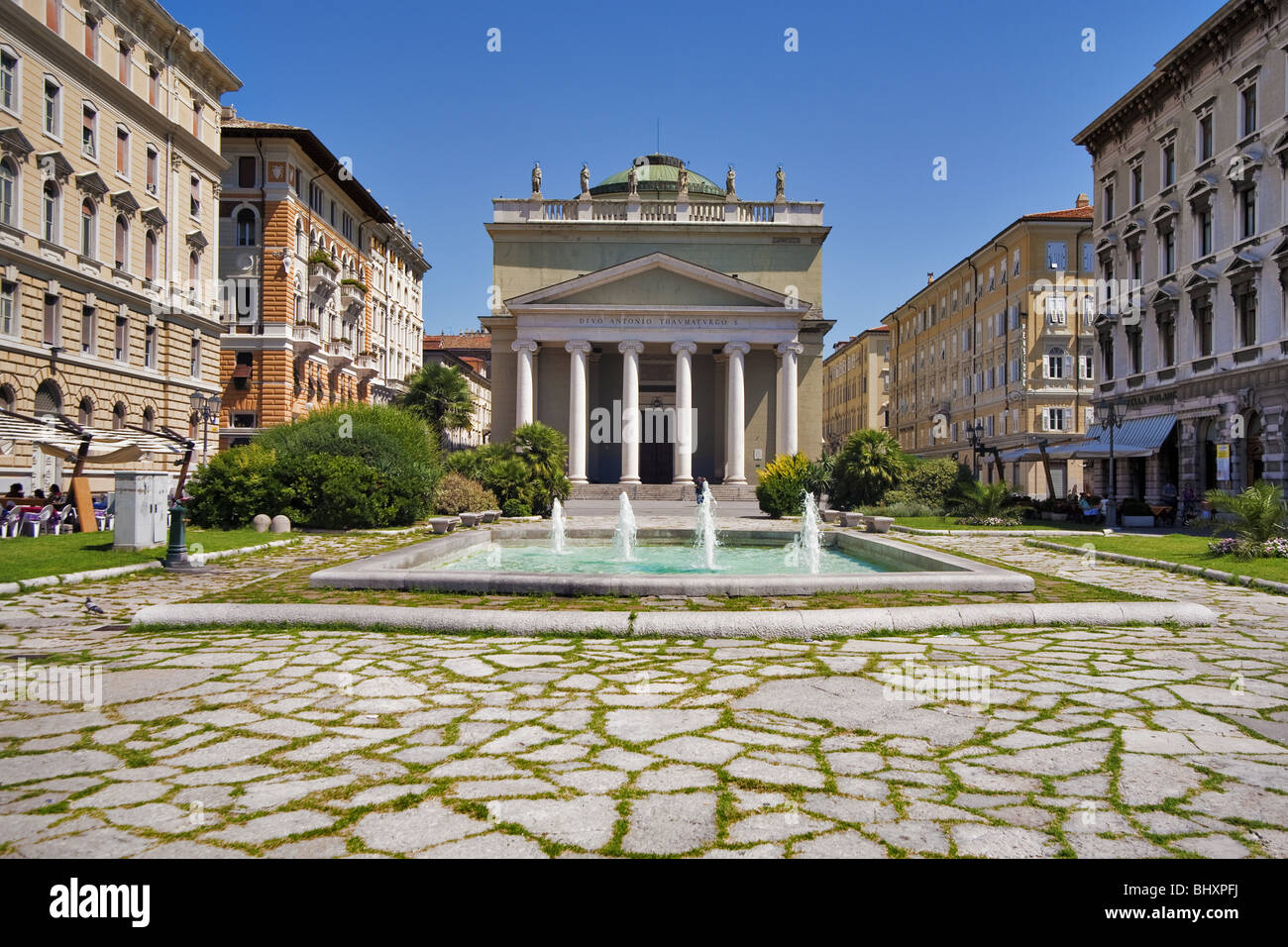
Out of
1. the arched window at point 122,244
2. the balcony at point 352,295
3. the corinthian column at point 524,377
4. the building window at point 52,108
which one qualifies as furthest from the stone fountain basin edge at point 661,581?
the balcony at point 352,295

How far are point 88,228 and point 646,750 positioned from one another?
31791mm

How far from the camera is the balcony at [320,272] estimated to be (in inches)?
1765

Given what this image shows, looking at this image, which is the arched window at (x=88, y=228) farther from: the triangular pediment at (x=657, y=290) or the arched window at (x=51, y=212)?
the triangular pediment at (x=657, y=290)

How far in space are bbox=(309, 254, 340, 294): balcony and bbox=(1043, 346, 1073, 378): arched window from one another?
130 feet

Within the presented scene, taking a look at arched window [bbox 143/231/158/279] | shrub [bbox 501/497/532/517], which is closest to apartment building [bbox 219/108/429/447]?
arched window [bbox 143/231/158/279]

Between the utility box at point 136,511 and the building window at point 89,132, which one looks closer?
the utility box at point 136,511

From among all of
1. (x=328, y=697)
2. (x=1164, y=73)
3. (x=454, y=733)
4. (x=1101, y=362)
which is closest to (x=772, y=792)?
(x=454, y=733)

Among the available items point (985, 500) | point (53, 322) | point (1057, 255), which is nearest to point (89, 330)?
point (53, 322)

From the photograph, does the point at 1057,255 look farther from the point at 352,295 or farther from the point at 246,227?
the point at 246,227

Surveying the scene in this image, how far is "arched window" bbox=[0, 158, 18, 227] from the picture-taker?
23836 millimetres

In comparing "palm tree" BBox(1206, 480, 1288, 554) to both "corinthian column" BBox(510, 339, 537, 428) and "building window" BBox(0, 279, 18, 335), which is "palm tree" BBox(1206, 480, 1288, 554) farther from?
"building window" BBox(0, 279, 18, 335)

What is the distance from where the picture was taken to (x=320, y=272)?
45.3m

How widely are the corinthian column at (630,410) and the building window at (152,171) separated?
19479 millimetres

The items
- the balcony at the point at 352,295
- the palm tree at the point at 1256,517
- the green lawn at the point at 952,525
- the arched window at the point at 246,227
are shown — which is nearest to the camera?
the palm tree at the point at 1256,517
